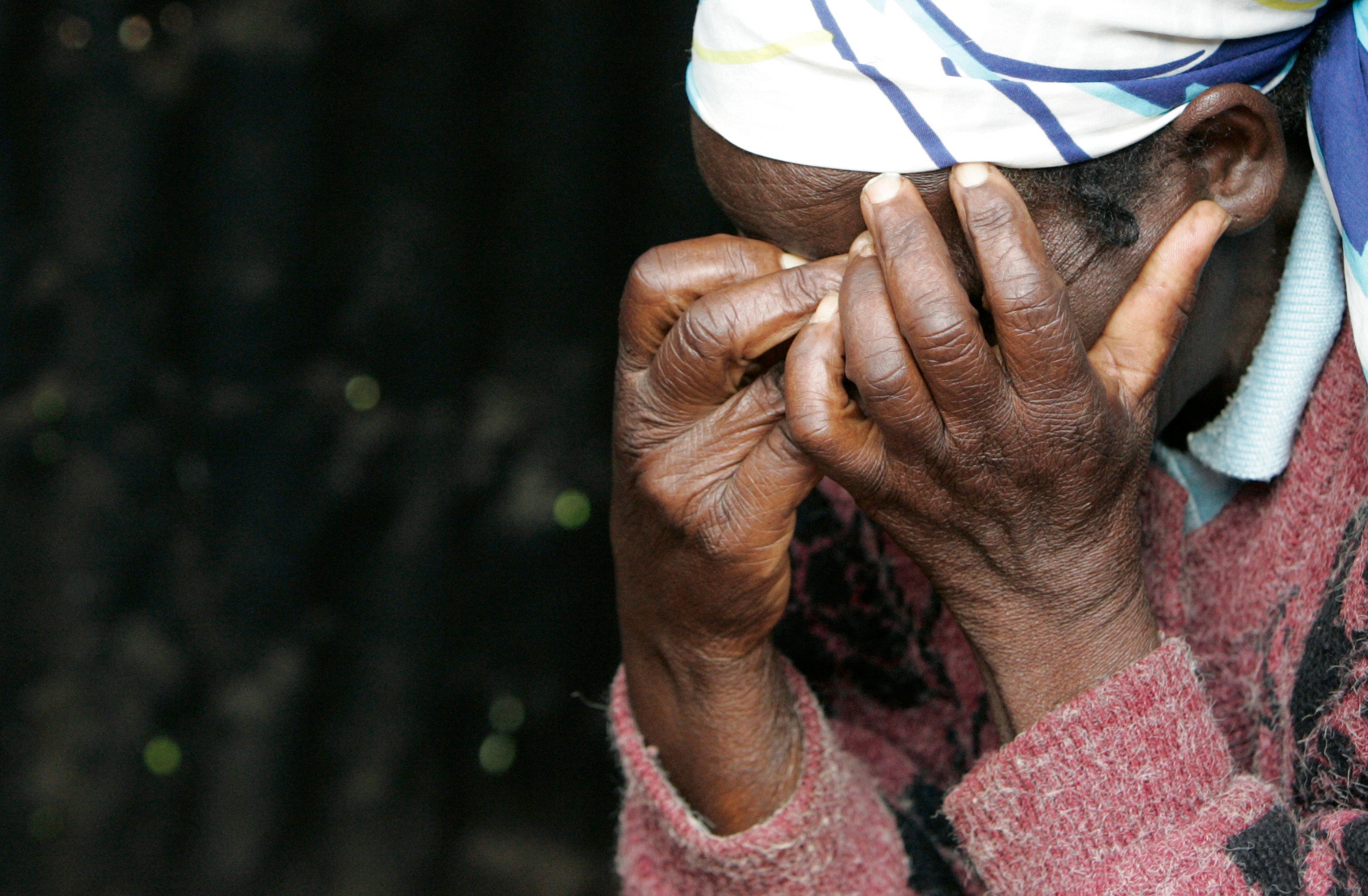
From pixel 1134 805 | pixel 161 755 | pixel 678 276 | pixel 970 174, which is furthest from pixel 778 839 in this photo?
pixel 161 755

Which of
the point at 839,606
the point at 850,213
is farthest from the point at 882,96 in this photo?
the point at 839,606

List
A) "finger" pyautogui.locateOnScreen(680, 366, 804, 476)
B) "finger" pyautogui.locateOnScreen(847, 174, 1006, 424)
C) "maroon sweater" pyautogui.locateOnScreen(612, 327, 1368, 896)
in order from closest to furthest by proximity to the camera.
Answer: "finger" pyautogui.locateOnScreen(847, 174, 1006, 424) < "maroon sweater" pyautogui.locateOnScreen(612, 327, 1368, 896) < "finger" pyautogui.locateOnScreen(680, 366, 804, 476)

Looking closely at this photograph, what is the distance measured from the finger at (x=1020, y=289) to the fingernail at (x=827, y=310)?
14cm

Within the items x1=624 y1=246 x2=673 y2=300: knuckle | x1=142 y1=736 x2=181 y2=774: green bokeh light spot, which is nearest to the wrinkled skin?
x1=624 y1=246 x2=673 y2=300: knuckle

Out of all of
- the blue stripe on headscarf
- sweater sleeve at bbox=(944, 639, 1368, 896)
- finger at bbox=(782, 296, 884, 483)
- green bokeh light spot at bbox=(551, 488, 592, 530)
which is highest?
the blue stripe on headscarf

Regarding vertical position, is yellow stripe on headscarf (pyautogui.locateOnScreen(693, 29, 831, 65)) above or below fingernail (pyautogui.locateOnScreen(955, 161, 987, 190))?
above

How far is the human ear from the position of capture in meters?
1.09

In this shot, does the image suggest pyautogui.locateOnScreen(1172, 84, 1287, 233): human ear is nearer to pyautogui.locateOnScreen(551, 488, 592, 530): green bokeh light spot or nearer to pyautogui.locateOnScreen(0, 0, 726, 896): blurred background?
pyautogui.locateOnScreen(0, 0, 726, 896): blurred background

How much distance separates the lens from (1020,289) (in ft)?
3.26

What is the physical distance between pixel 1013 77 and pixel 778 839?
0.87m

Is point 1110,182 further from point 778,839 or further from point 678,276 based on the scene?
point 778,839

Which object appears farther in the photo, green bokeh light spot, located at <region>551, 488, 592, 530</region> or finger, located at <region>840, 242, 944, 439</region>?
green bokeh light spot, located at <region>551, 488, 592, 530</region>

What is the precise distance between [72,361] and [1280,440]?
1839 mm

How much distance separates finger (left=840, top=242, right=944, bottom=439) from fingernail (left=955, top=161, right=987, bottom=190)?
106 mm
